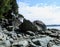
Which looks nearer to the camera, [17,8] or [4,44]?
[4,44]

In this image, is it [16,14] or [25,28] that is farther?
[16,14]

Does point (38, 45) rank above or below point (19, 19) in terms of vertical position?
above

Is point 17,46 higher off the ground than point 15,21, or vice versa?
point 17,46

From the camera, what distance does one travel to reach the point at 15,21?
29.3 m

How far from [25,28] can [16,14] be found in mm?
8557

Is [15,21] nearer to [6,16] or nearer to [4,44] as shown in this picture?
[6,16]

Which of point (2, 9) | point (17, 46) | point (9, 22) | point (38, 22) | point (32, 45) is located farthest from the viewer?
point (9, 22)

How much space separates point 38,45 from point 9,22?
15901 mm

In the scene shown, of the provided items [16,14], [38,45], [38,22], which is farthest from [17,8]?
[38,45]

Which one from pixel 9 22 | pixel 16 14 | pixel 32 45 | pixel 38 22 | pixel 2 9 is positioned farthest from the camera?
pixel 16 14

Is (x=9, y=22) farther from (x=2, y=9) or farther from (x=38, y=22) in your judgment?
(x=2, y=9)

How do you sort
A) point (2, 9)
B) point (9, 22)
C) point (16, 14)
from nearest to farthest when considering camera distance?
point (2, 9)
point (9, 22)
point (16, 14)

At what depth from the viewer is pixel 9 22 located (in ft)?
92.0

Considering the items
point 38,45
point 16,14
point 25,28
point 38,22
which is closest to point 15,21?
point 16,14
